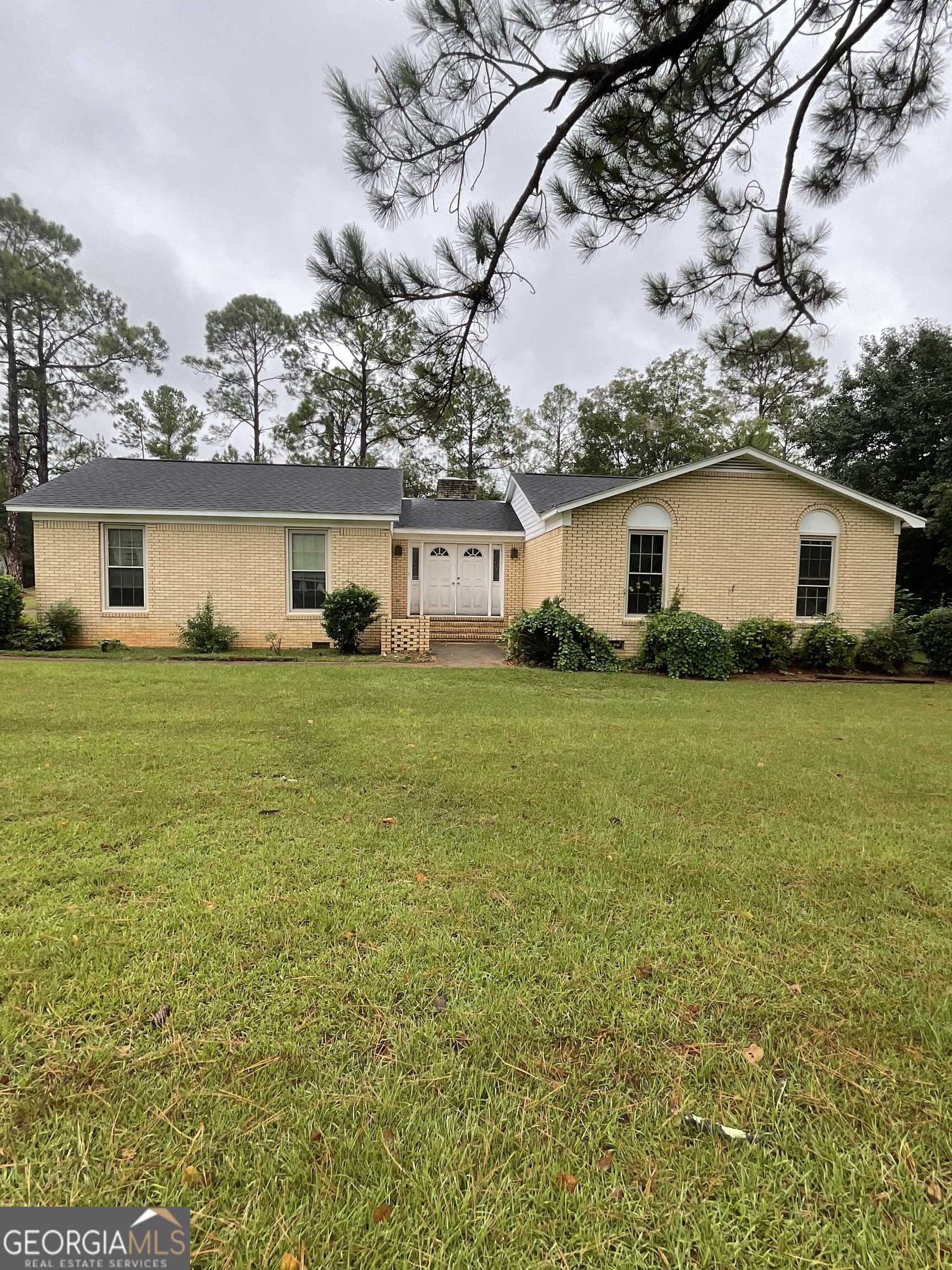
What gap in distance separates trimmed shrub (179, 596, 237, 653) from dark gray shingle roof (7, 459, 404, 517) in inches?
91.5

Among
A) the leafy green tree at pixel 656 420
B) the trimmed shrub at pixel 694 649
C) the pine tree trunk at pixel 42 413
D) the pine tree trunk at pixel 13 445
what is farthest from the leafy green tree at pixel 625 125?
the pine tree trunk at pixel 42 413

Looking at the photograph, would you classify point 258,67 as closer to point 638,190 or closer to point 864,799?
point 638,190

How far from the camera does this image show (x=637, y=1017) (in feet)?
6.48

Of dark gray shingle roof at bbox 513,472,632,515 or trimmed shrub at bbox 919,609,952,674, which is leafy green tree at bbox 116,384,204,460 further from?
trimmed shrub at bbox 919,609,952,674

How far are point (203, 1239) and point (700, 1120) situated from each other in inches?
51.2

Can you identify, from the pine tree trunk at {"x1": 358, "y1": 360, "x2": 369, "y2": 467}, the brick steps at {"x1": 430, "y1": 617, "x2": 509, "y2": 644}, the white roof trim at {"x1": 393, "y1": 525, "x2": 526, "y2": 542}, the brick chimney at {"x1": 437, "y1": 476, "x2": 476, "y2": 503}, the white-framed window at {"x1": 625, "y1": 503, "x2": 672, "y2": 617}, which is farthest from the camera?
the pine tree trunk at {"x1": 358, "y1": 360, "x2": 369, "y2": 467}

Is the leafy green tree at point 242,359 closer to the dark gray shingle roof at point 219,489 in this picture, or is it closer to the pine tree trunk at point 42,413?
the pine tree trunk at point 42,413

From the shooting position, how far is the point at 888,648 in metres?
11.6

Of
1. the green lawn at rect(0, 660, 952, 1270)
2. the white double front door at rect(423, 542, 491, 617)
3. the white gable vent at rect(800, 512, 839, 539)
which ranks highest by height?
the white gable vent at rect(800, 512, 839, 539)

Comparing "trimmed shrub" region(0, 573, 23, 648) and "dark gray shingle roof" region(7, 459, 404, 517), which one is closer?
"trimmed shrub" region(0, 573, 23, 648)

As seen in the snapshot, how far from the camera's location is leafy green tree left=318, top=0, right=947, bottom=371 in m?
3.77

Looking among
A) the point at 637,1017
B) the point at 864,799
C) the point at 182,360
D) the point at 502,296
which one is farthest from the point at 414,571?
the point at 182,360

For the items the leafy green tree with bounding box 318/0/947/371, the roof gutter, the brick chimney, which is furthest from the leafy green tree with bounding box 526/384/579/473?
the leafy green tree with bounding box 318/0/947/371

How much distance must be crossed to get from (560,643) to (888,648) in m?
6.91
